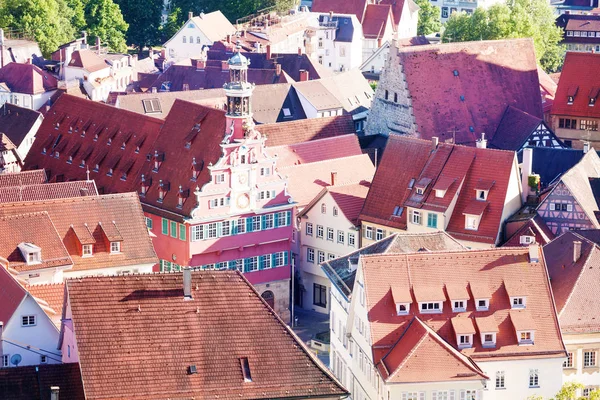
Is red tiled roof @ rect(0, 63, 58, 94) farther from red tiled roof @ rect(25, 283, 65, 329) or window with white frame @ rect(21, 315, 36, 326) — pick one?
window with white frame @ rect(21, 315, 36, 326)

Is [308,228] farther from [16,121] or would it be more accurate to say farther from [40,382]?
[16,121]

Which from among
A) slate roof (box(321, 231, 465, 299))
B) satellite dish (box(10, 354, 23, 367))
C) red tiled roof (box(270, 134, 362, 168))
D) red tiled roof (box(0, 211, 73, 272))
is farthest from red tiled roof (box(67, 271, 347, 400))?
red tiled roof (box(270, 134, 362, 168))

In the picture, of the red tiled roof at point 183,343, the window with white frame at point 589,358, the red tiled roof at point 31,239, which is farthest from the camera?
the red tiled roof at point 31,239

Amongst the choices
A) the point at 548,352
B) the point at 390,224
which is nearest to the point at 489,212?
the point at 390,224

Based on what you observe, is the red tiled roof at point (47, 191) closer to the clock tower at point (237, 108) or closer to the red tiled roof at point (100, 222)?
the red tiled roof at point (100, 222)

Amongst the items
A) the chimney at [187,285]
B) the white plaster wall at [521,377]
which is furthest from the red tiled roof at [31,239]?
the white plaster wall at [521,377]

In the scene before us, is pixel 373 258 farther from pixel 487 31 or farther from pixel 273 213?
pixel 487 31
